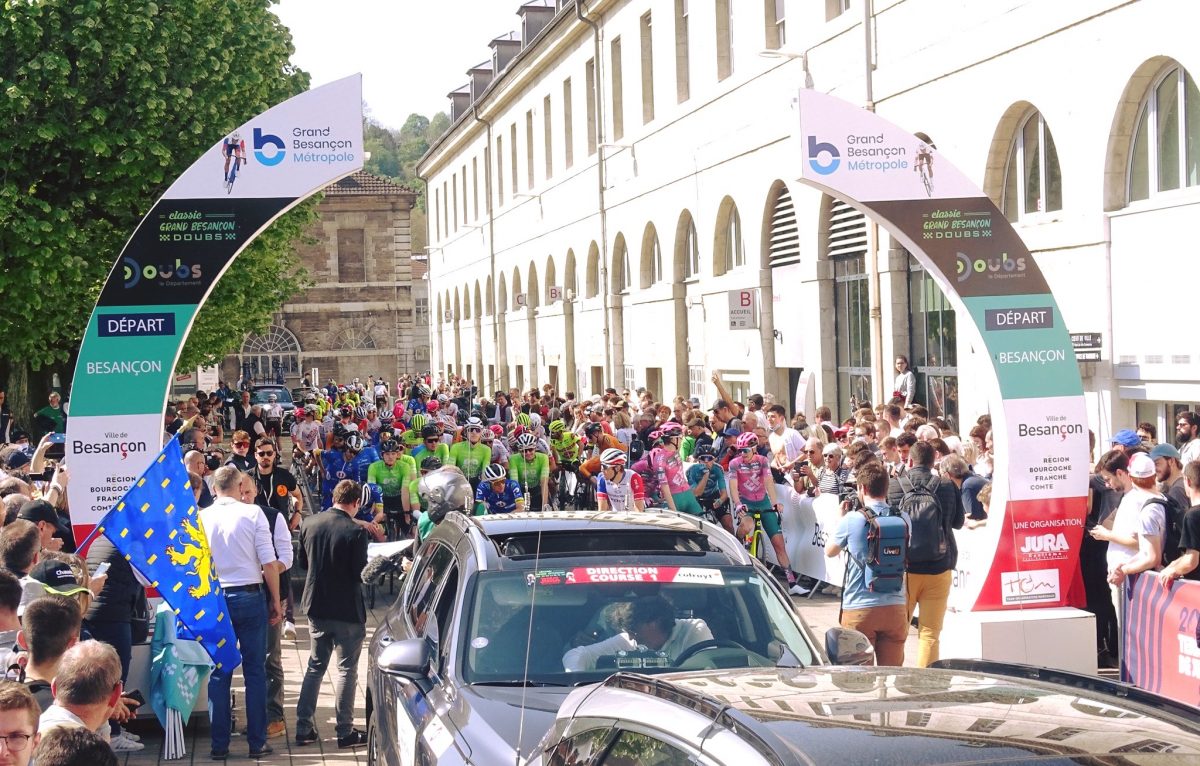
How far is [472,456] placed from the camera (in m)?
18.0

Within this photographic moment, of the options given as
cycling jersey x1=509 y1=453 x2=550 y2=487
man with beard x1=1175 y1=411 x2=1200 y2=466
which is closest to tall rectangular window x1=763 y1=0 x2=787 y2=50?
cycling jersey x1=509 y1=453 x2=550 y2=487

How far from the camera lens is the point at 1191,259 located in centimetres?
1487

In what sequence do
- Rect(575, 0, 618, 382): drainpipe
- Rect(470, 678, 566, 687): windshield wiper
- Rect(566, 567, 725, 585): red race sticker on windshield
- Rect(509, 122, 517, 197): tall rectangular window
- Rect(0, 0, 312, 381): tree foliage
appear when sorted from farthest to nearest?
Rect(509, 122, 517, 197): tall rectangular window → Rect(575, 0, 618, 382): drainpipe → Rect(0, 0, 312, 381): tree foliage → Rect(566, 567, 725, 585): red race sticker on windshield → Rect(470, 678, 566, 687): windshield wiper

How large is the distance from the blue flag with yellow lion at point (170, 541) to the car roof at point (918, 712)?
16.8 feet

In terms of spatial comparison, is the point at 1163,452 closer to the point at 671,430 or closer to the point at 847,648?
the point at 847,648

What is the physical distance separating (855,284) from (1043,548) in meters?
13.0

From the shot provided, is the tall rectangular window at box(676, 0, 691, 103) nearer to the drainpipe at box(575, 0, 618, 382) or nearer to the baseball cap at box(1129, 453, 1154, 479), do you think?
the drainpipe at box(575, 0, 618, 382)

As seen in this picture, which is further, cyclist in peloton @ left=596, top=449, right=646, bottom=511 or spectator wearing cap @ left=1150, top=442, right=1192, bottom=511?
cyclist in peloton @ left=596, top=449, right=646, bottom=511

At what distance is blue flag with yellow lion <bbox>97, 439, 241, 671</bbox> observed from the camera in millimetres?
8695

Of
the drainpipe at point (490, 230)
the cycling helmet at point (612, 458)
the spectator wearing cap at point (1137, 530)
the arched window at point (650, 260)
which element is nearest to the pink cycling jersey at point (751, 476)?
the cycling helmet at point (612, 458)

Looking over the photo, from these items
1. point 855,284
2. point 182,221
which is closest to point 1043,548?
point 182,221

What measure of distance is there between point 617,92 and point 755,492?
924 inches

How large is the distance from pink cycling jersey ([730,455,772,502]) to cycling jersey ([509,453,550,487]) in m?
3.69

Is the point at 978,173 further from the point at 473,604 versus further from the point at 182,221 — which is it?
the point at 473,604
